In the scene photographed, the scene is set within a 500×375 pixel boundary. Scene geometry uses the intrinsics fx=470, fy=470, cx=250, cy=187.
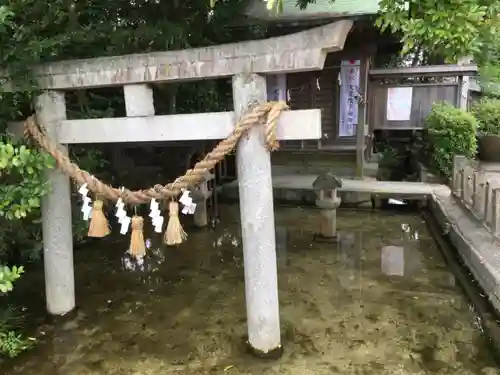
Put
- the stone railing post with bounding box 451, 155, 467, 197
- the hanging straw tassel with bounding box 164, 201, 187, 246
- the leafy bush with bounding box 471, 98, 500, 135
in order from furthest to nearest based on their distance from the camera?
the leafy bush with bounding box 471, 98, 500, 135, the stone railing post with bounding box 451, 155, 467, 197, the hanging straw tassel with bounding box 164, 201, 187, 246

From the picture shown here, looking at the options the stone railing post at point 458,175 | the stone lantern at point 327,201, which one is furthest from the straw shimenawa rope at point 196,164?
the stone railing post at point 458,175

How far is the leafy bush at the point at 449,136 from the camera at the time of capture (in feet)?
34.9

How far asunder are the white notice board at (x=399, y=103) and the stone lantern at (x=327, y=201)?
5669mm

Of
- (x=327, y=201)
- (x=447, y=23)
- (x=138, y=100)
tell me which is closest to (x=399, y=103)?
(x=327, y=201)

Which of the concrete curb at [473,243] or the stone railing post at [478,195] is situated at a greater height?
the stone railing post at [478,195]

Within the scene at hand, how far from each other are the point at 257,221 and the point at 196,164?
0.69m

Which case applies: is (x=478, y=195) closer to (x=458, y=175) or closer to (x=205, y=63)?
(x=458, y=175)

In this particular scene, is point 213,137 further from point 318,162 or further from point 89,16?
point 318,162

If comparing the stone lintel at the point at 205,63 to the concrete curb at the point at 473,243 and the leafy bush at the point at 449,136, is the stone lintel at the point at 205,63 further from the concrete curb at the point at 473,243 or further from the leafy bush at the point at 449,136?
the leafy bush at the point at 449,136

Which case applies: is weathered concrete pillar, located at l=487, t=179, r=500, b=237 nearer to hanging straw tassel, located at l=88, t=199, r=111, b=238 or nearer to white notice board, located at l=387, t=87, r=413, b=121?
hanging straw tassel, located at l=88, t=199, r=111, b=238

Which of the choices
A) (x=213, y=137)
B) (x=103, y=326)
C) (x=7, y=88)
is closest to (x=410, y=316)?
(x=213, y=137)

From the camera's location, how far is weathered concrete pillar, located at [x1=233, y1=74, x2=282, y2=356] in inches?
147

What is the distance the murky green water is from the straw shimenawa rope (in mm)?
1507

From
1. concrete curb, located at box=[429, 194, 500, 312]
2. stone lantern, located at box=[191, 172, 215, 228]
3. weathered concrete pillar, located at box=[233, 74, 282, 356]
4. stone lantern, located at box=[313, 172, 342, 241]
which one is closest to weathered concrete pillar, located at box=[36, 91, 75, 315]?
weathered concrete pillar, located at box=[233, 74, 282, 356]
